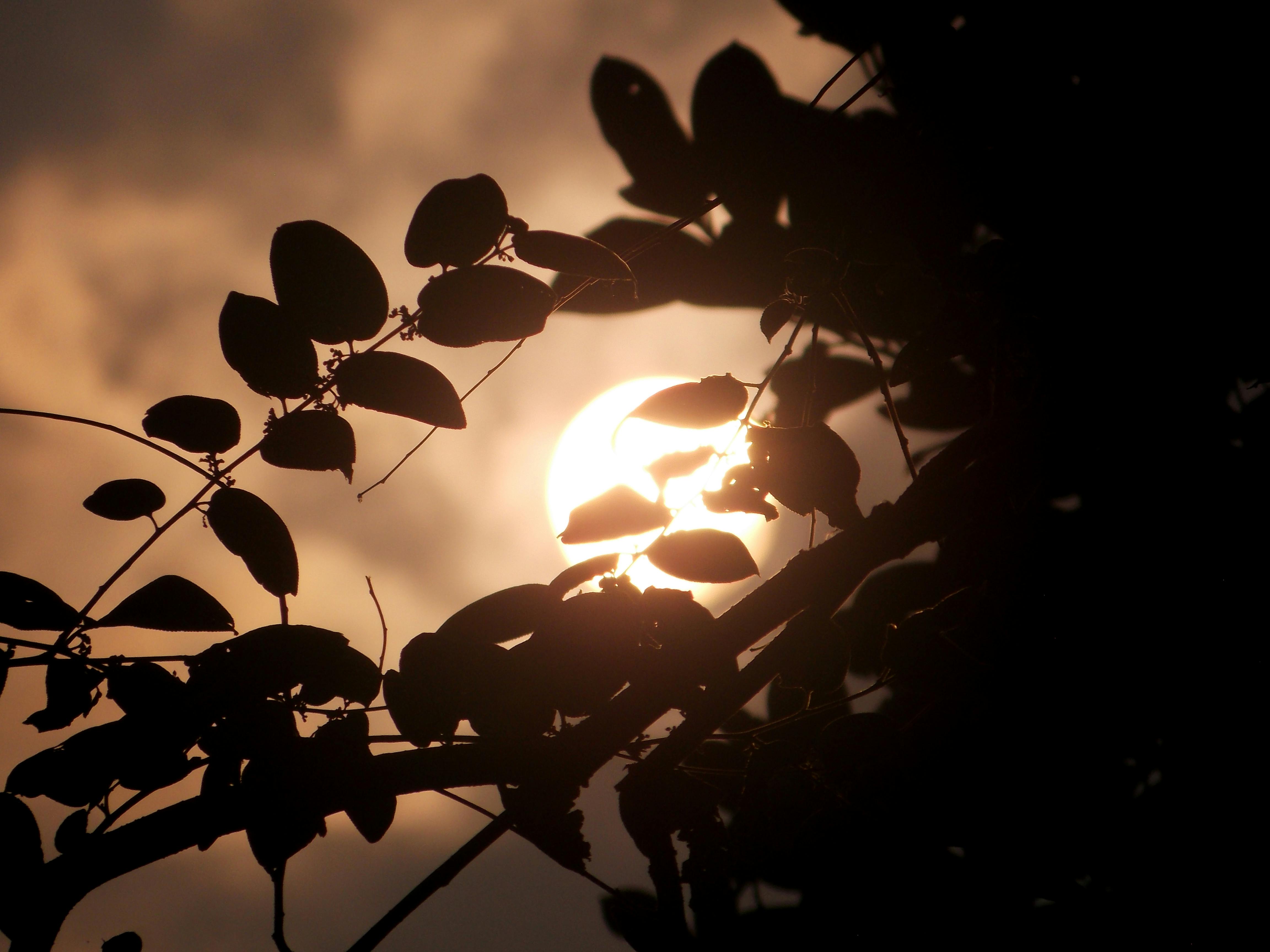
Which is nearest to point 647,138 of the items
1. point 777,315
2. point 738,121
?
point 738,121

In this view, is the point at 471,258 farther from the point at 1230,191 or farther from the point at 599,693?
the point at 1230,191

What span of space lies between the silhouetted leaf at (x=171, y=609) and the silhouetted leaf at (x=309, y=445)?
0.23 m

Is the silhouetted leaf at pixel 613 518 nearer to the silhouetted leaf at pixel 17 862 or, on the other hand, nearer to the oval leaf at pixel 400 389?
the oval leaf at pixel 400 389

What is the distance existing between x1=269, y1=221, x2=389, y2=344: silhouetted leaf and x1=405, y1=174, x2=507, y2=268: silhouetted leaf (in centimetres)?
8

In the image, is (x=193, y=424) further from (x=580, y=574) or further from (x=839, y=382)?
(x=839, y=382)

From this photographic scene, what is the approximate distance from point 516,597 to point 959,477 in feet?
2.04

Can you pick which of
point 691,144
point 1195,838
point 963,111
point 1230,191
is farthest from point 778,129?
point 1195,838

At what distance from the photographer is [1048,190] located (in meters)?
1.21

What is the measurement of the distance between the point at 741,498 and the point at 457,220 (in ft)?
1.79

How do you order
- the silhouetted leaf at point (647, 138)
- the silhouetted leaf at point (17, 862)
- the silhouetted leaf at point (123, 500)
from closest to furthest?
the silhouetted leaf at point (17, 862) < the silhouetted leaf at point (123, 500) < the silhouetted leaf at point (647, 138)

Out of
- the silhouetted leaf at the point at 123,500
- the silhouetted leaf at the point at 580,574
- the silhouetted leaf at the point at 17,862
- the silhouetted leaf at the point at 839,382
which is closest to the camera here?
the silhouetted leaf at the point at 17,862

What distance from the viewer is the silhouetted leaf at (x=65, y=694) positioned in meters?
1.13

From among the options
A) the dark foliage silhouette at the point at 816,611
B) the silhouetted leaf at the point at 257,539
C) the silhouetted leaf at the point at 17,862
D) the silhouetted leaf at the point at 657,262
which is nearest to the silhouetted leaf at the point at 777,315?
the dark foliage silhouette at the point at 816,611

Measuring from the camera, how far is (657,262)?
155cm
